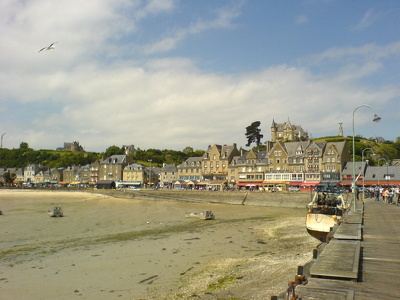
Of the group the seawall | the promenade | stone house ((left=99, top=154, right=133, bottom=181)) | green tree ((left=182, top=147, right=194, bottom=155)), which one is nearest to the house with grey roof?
the seawall

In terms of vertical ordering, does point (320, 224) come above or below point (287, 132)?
below

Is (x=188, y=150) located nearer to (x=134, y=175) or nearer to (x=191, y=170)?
(x=134, y=175)

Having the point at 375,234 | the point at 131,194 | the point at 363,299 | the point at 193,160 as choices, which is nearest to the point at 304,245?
the point at 375,234

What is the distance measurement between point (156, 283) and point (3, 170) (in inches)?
6340

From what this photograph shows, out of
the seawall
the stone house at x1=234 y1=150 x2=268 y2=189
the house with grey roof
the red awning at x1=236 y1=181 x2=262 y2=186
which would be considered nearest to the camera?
the seawall

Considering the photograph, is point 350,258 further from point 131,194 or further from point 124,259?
point 131,194

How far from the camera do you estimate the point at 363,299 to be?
21.0 ft

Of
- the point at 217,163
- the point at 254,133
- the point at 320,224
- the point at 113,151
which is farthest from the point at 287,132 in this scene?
the point at 320,224

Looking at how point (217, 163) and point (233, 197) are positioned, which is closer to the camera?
point (233, 197)

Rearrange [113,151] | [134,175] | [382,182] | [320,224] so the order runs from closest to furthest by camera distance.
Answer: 1. [320,224]
2. [382,182]
3. [134,175]
4. [113,151]

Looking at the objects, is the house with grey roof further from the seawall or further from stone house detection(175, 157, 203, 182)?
stone house detection(175, 157, 203, 182)

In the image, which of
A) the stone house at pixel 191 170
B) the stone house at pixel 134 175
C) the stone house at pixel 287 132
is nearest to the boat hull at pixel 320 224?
the stone house at pixel 191 170

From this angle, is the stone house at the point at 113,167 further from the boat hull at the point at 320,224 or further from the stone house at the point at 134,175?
the boat hull at the point at 320,224

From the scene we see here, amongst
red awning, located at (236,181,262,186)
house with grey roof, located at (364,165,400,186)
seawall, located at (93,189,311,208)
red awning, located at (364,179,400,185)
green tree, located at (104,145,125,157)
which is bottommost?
seawall, located at (93,189,311,208)
